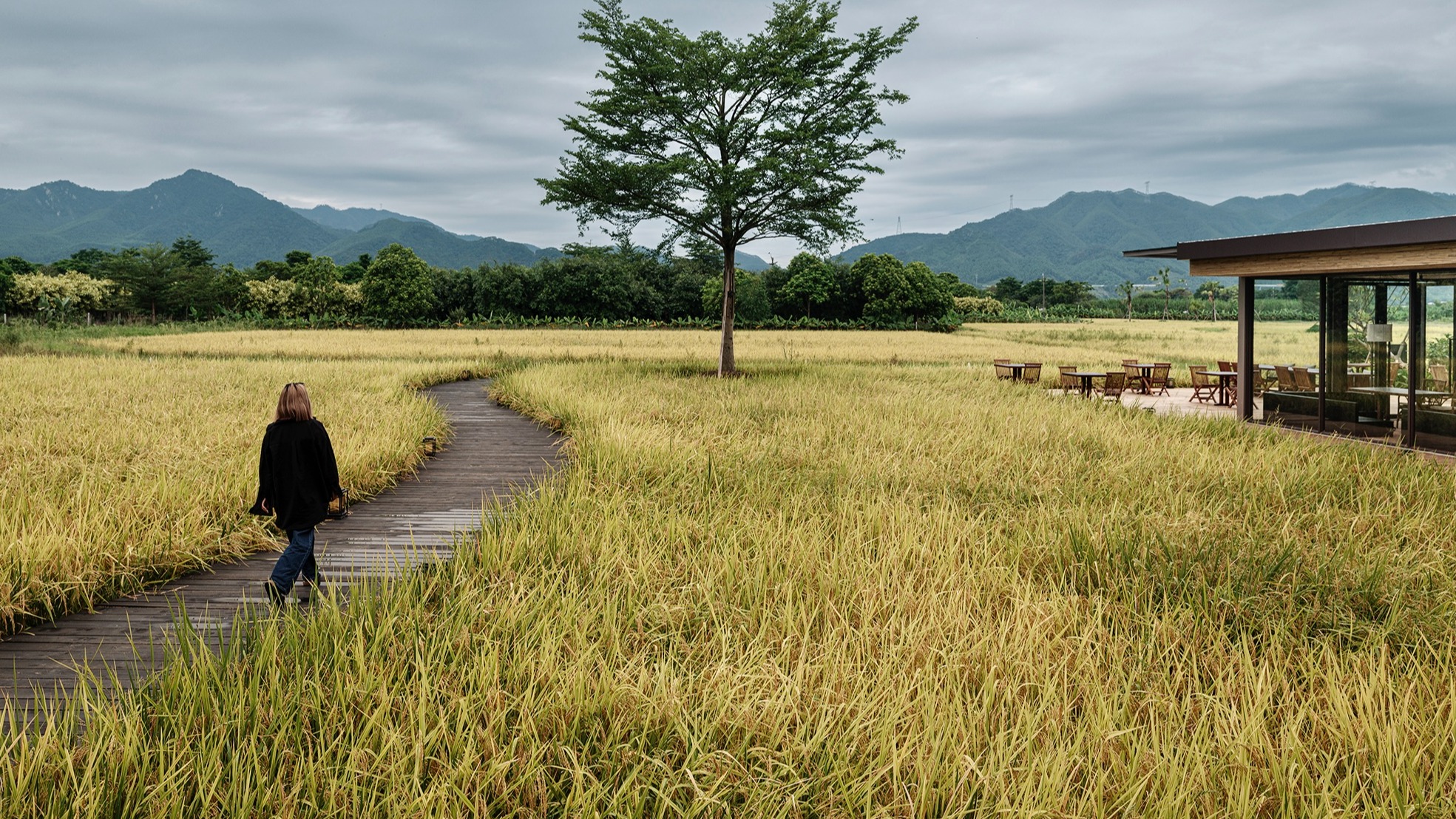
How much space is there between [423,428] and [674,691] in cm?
990

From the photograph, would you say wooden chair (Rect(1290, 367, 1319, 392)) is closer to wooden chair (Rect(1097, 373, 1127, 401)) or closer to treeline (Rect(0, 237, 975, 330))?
wooden chair (Rect(1097, 373, 1127, 401))

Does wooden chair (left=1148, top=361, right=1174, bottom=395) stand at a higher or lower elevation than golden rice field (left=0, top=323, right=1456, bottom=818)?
higher

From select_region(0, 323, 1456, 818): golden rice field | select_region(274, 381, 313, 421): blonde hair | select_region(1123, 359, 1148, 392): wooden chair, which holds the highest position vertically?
select_region(274, 381, 313, 421): blonde hair

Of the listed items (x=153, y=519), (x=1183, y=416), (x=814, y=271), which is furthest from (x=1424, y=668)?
(x=814, y=271)

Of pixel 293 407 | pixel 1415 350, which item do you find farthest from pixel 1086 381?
pixel 293 407

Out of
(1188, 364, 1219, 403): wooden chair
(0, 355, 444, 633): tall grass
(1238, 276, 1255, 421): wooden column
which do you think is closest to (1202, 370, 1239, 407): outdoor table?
(1188, 364, 1219, 403): wooden chair

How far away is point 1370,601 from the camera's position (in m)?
5.55

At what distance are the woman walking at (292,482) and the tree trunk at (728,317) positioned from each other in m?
18.5

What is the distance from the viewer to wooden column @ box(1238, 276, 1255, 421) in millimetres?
15703

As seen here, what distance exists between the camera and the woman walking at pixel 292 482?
5.63 metres

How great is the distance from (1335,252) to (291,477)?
16092 mm

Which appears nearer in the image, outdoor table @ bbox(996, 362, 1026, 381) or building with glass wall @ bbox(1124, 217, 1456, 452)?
building with glass wall @ bbox(1124, 217, 1456, 452)

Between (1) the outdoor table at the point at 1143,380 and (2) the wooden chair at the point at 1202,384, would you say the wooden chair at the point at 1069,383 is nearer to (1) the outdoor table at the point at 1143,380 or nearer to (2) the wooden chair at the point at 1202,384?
(1) the outdoor table at the point at 1143,380

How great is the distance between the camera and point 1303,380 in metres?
15.3
